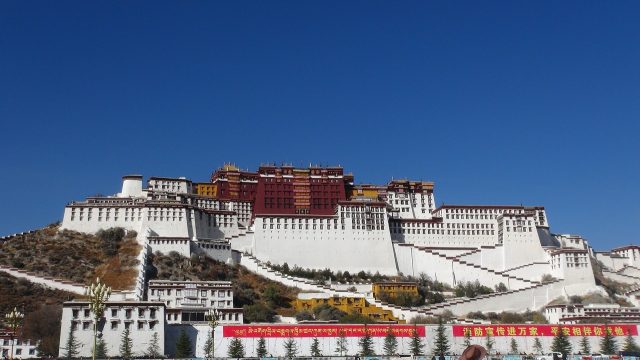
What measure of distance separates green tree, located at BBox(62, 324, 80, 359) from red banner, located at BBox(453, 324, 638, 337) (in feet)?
96.6

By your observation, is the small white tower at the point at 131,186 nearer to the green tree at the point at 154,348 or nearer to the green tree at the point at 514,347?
the green tree at the point at 154,348

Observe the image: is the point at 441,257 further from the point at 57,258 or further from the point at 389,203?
the point at 57,258

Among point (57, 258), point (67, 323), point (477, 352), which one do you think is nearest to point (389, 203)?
point (57, 258)

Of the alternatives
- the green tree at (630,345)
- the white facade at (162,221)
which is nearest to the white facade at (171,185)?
the white facade at (162,221)

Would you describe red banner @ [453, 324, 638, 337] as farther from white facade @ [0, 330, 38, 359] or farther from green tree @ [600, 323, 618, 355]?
white facade @ [0, 330, 38, 359]

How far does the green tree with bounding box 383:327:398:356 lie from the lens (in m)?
51.5

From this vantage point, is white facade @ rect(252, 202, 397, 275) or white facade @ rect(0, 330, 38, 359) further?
white facade @ rect(252, 202, 397, 275)

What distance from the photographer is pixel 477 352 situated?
953cm

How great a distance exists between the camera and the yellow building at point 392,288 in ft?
226

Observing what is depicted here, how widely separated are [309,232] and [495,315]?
79.5 ft

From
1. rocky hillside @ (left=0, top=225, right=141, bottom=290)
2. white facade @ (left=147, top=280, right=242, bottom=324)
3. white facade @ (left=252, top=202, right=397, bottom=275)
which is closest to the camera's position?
white facade @ (left=147, top=280, right=242, bottom=324)

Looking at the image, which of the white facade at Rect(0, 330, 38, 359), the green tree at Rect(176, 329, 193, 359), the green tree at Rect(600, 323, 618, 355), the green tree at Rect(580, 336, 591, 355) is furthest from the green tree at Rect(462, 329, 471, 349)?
the white facade at Rect(0, 330, 38, 359)

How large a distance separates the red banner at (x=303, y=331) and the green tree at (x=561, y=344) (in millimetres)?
11351

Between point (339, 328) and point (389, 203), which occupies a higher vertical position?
point (389, 203)
